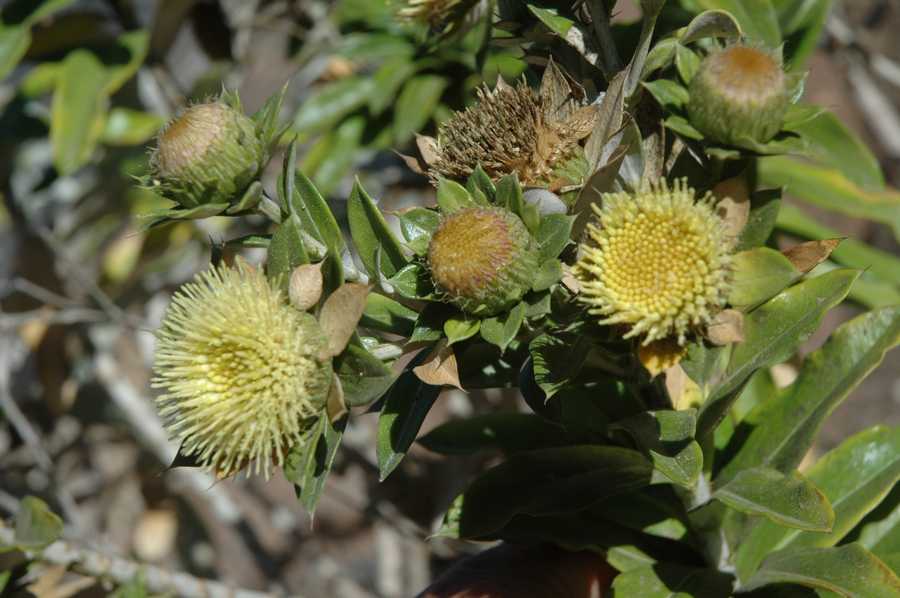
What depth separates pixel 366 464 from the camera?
2877 millimetres

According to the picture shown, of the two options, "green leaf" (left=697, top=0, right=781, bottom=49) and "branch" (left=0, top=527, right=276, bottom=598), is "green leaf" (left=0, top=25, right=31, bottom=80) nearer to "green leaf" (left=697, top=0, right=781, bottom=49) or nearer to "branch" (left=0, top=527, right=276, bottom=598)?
Result: "branch" (left=0, top=527, right=276, bottom=598)

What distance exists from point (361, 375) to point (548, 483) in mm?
364

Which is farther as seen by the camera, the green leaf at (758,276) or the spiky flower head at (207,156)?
the spiky flower head at (207,156)

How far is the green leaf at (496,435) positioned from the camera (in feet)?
4.98

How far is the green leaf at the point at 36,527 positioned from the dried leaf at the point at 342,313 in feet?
2.51

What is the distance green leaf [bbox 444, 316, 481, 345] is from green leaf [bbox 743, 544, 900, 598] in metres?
0.58

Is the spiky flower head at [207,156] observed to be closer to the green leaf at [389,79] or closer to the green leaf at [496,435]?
the green leaf at [496,435]

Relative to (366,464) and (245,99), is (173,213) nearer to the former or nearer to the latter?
(366,464)

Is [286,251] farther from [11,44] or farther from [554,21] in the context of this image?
[11,44]

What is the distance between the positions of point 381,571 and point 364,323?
2487 millimetres

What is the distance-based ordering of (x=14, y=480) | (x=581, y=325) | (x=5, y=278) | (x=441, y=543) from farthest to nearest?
(x=14, y=480), (x=5, y=278), (x=441, y=543), (x=581, y=325)

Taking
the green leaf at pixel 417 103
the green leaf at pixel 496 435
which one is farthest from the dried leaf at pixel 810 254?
the green leaf at pixel 417 103

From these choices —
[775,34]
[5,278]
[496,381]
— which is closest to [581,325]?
[496,381]

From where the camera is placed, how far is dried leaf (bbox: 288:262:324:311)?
116 centimetres
